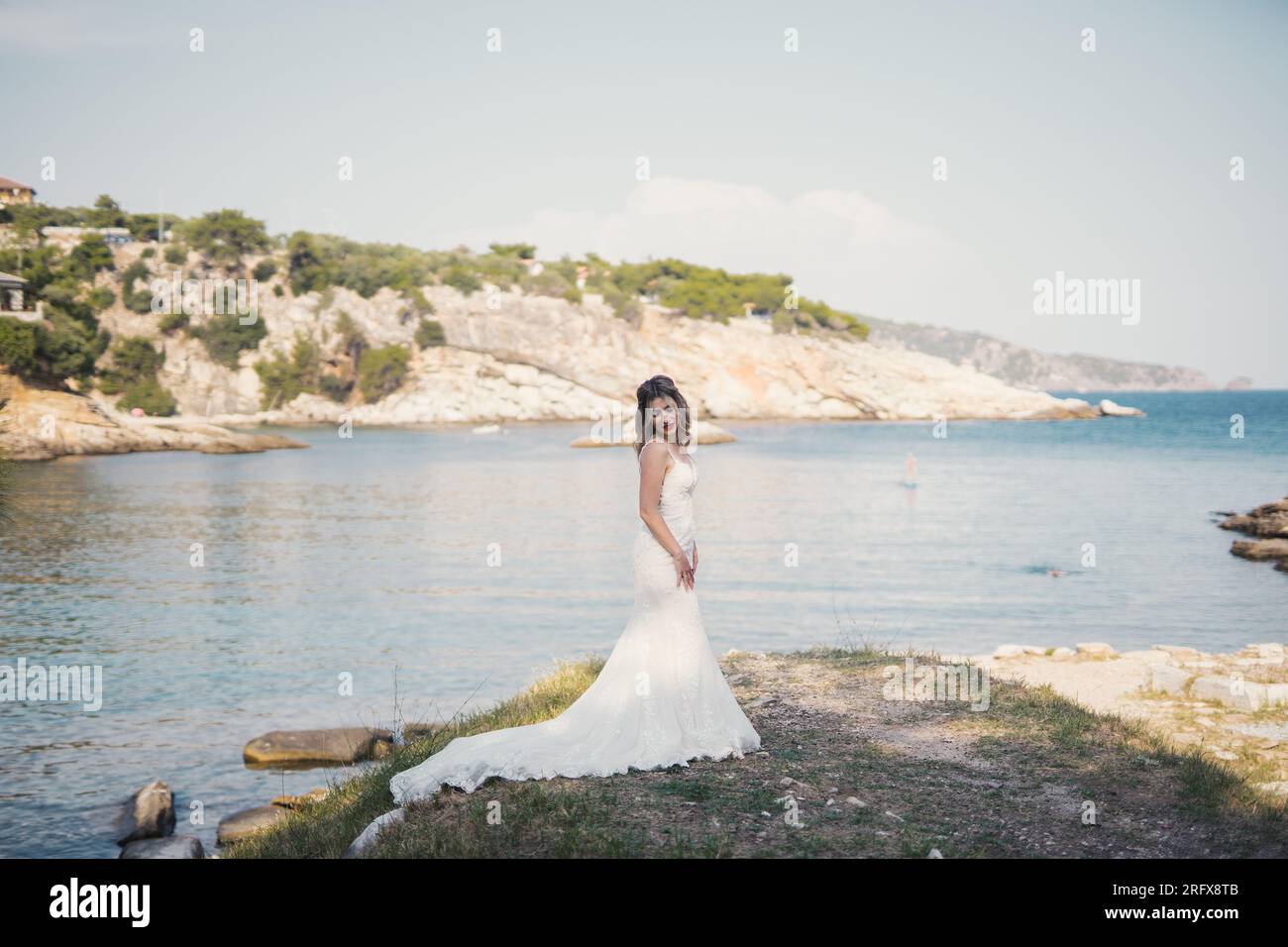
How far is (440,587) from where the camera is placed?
2259cm

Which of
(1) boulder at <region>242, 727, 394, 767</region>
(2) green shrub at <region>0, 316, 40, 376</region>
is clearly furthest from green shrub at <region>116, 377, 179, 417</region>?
(1) boulder at <region>242, 727, 394, 767</region>

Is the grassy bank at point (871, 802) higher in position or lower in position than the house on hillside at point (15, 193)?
lower

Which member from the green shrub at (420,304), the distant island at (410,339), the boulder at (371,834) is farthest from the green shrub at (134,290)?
the boulder at (371,834)

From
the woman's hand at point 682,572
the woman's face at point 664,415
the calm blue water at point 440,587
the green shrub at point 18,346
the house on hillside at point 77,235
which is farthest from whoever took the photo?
the house on hillside at point 77,235

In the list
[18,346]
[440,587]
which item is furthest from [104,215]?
[440,587]

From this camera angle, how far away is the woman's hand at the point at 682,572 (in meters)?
7.75

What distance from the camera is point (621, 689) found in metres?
7.79

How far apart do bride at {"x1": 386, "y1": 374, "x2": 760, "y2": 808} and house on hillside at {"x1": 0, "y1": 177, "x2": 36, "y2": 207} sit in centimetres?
11815

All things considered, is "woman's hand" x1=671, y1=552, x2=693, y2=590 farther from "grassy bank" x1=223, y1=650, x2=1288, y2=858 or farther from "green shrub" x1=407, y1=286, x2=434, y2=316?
"green shrub" x1=407, y1=286, x2=434, y2=316

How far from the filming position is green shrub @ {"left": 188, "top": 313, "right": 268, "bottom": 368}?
316 feet

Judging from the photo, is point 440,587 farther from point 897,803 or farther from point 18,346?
point 18,346

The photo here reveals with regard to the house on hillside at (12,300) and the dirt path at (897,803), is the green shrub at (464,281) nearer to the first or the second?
the house on hillside at (12,300)

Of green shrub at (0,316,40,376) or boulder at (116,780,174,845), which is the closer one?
boulder at (116,780,174,845)

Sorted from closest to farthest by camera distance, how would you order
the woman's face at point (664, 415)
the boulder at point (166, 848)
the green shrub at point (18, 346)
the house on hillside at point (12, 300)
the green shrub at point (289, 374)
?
1. the woman's face at point (664, 415)
2. the boulder at point (166, 848)
3. the green shrub at point (18, 346)
4. the house on hillside at point (12, 300)
5. the green shrub at point (289, 374)
